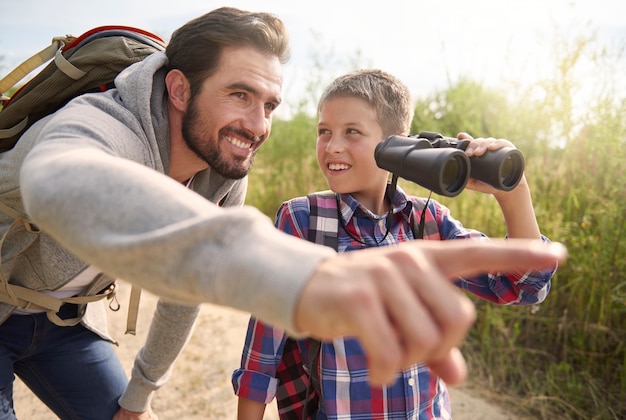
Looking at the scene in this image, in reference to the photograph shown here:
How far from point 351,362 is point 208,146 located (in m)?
0.91

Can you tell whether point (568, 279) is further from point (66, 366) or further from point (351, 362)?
point (66, 366)

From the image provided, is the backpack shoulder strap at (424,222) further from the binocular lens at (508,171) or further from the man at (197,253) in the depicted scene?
the man at (197,253)

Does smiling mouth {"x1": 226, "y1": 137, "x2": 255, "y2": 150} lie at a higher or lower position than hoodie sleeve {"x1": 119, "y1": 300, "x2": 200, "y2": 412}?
higher

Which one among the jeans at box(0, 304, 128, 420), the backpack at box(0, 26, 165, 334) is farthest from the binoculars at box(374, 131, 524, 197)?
the jeans at box(0, 304, 128, 420)

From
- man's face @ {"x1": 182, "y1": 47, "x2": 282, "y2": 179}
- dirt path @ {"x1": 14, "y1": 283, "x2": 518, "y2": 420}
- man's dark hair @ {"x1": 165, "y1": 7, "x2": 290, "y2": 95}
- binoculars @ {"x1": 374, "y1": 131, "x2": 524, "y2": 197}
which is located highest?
man's dark hair @ {"x1": 165, "y1": 7, "x2": 290, "y2": 95}

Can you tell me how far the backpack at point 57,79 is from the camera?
1622 millimetres

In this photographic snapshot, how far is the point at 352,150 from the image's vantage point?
1.88 meters

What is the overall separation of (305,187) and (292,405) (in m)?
3.37

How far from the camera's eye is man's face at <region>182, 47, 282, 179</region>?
1910 mm

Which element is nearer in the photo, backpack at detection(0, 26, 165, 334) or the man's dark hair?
backpack at detection(0, 26, 165, 334)

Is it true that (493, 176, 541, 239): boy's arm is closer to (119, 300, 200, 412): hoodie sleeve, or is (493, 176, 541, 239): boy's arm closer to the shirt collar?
the shirt collar

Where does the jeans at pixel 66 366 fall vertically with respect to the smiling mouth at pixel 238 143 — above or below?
below

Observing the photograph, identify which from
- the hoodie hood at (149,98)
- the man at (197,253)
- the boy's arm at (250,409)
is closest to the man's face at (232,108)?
the hoodie hood at (149,98)

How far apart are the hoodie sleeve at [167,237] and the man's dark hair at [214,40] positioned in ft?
3.98
